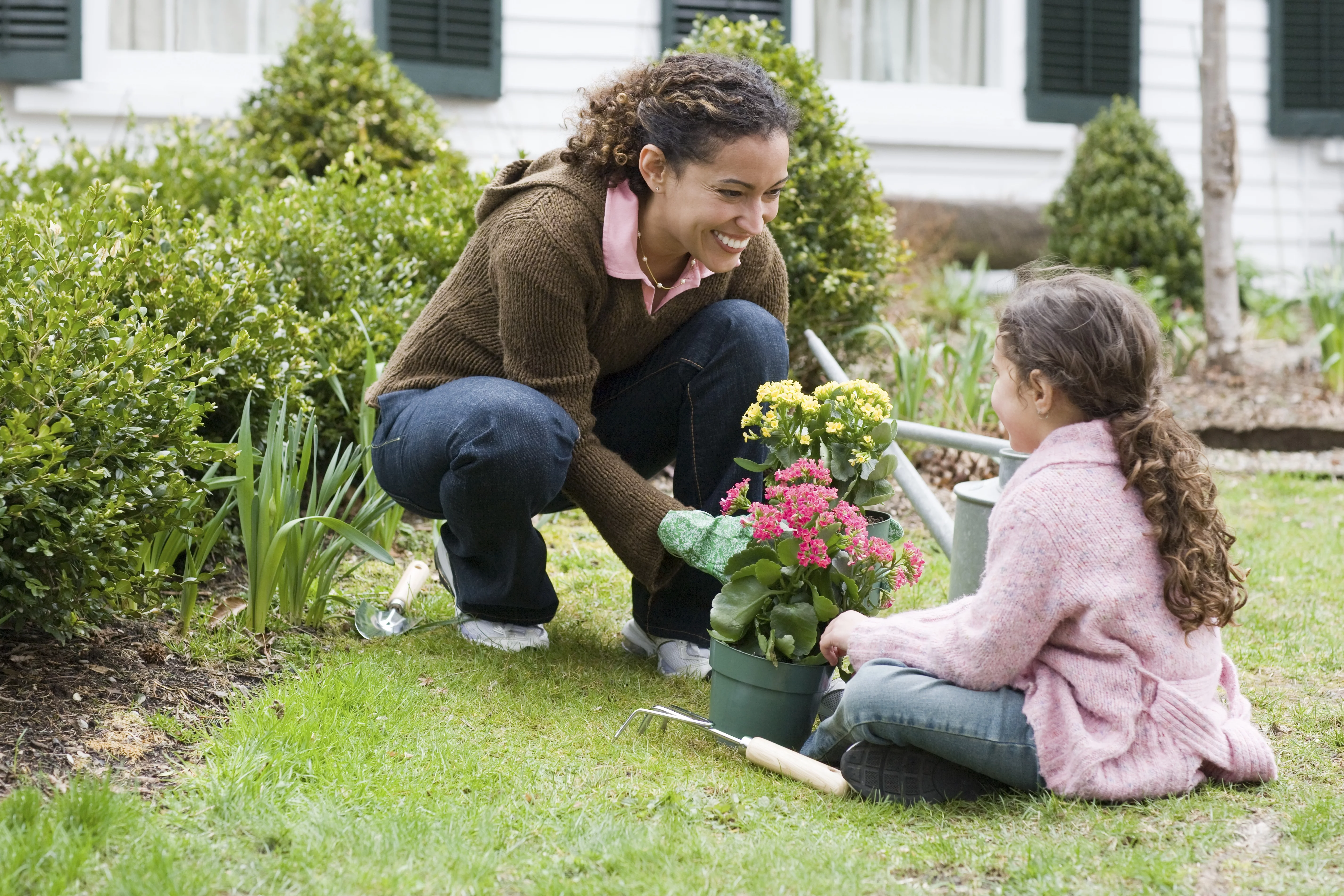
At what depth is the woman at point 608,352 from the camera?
2.27 m

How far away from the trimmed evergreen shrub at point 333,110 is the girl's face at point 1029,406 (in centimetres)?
338

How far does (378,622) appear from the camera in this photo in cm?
261

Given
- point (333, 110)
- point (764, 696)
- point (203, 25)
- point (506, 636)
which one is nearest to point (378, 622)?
point (506, 636)

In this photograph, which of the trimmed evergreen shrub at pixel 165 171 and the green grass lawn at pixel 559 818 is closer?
the green grass lawn at pixel 559 818

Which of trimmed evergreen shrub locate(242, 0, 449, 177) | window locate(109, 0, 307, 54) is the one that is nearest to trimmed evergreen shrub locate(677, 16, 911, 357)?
trimmed evergreen shrub locate(242, 0, 449, 177)

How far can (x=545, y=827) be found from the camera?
1743 millimetres

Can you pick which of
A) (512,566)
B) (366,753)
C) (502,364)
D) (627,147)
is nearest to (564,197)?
(627,147)

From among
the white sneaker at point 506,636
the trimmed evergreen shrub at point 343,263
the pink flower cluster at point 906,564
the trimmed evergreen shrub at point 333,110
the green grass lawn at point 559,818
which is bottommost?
the green grass lawn at point 559,818

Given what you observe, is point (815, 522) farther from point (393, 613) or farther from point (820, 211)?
point (820, 211)

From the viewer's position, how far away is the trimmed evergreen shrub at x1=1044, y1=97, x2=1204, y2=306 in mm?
6383

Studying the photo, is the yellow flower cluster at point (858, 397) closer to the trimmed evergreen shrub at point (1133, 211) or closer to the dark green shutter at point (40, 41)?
the trimmed evergreen shrub at point (1133, 211)

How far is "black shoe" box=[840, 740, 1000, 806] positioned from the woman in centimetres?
60

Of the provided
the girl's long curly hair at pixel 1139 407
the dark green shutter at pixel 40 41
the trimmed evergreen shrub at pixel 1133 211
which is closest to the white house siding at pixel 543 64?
the dark green shutter at pixel 40 41

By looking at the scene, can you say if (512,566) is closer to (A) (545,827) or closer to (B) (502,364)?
(B) (502,364)
